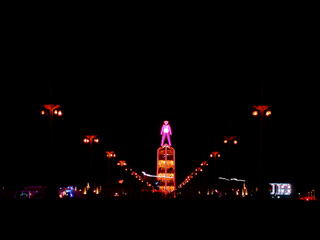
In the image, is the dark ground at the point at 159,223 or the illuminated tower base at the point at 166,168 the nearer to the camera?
the dark ground at the point at 159,223

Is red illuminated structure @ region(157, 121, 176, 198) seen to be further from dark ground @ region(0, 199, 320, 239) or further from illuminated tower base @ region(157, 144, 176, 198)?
dark ground @ region(0, 199, 320, 239)

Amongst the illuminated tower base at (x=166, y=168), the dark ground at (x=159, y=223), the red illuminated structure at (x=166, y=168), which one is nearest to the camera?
the dark ground at (x=159, y=223)

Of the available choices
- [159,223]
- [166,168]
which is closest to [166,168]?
[166,168]

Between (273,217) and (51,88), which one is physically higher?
(51,88)

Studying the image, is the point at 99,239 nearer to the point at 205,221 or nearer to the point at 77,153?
the point at 205,221

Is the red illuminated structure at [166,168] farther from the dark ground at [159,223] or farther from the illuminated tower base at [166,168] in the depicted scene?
the dark ground at [159,223]

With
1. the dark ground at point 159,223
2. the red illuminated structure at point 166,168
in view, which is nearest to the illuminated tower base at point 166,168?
the red illuminated structure at point 166,168

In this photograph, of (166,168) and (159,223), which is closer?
(159,223)

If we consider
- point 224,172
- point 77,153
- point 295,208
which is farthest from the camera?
point 224,172

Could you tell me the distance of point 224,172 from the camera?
182 meters

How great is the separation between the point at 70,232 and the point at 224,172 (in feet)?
559

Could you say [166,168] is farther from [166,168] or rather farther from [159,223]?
[159,223]

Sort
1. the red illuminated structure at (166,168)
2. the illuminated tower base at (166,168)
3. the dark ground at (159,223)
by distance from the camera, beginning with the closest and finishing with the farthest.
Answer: the dark ground at (159,223) < the red illuminated structure at (166,168) < the illuminated tower base at (166,168)

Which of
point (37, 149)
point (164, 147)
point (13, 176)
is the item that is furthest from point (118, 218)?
point (164, 147)
